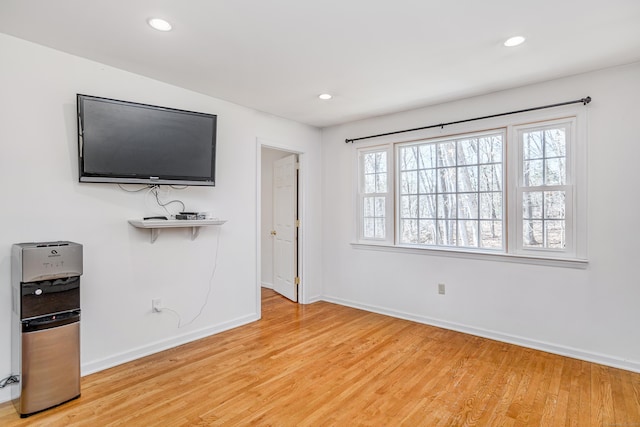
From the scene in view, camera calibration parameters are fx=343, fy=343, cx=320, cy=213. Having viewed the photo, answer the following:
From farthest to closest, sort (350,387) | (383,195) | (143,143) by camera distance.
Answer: (383,195) < (143,143) < (350,387)

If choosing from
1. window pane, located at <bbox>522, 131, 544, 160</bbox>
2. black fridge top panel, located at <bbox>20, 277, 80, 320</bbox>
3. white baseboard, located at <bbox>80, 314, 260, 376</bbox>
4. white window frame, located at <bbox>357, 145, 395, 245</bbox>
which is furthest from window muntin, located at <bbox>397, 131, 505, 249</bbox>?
black fridge top panel, located at <bbox>20, 277, 80, 320</bbox>

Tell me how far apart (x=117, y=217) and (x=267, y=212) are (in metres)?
2.97

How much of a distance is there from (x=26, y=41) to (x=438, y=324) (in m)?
4.52

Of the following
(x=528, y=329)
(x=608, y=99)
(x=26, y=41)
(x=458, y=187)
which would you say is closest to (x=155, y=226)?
(x=26, y=41)

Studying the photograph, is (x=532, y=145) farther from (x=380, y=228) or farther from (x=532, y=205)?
(x=380, y=228)

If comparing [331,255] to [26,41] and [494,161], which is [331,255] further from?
[26,41]

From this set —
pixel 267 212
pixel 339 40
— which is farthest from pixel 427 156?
pixel 267 212

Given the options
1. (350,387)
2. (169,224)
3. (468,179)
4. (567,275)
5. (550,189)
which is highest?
(468,179)

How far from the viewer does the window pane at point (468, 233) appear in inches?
148

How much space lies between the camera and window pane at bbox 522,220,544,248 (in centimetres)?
333

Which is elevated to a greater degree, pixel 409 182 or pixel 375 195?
pixel 409 182

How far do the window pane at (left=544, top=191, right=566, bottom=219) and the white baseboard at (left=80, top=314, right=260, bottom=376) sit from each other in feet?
10.9

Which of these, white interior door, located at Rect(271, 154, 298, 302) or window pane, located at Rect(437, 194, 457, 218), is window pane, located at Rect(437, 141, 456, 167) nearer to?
window pane, located at Rect(437, 194, 457, 218)

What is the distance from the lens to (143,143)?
2.92m
